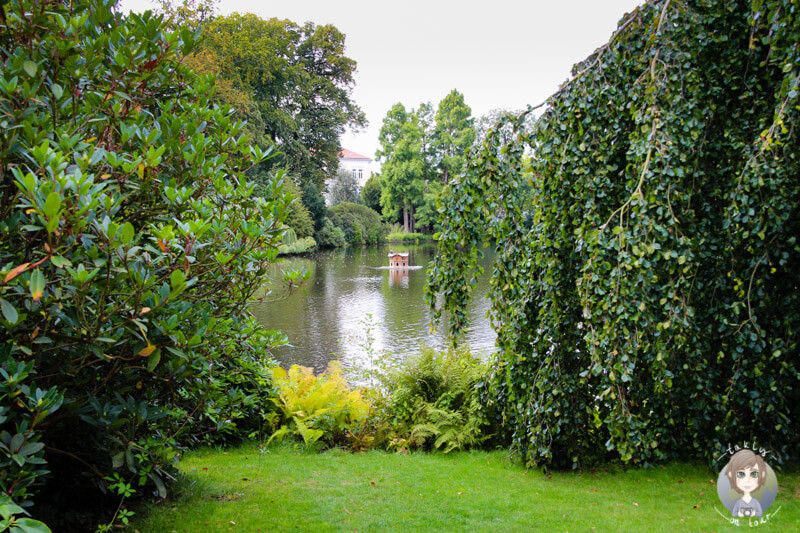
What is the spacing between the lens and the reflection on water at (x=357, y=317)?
452 inches

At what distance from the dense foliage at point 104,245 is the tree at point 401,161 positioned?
40.8m

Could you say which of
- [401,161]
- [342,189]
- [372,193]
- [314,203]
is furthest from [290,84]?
[342,189]

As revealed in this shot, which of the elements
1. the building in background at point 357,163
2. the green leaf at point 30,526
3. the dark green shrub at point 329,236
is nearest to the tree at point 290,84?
the dark green shrub at point 329,236

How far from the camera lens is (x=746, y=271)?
143 inches

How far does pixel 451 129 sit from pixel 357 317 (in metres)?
35.0

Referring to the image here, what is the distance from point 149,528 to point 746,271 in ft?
14.5

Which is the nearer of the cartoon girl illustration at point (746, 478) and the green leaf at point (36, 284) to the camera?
the green leaf at point (36, 284)

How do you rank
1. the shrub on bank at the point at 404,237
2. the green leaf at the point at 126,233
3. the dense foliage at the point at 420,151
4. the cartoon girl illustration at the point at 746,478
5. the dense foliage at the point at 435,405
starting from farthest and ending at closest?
the shrub on bank at the point at 404,237 < the dense foliage at the point at 420,151 < the dense foliage at the point at 435,405 < the cartoon girl illustration at the point at 746,478 < the green leaf at the point at 126,233

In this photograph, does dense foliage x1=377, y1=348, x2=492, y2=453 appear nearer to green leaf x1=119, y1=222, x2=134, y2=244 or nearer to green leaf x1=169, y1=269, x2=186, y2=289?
green leaf x1=169, y1=269, x2=186, y2=289

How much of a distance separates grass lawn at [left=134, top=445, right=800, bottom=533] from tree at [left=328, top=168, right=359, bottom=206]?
162ft

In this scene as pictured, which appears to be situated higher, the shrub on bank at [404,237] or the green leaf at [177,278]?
the green leaf at [177,278]

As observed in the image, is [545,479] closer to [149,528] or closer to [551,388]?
[551,388]

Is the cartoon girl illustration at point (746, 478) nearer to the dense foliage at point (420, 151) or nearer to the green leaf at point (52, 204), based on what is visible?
the green leaf at point (52, 204)

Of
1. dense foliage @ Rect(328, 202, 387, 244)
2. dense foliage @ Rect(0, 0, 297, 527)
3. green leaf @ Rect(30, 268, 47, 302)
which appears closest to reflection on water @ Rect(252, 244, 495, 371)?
dense foliage @ Rect(0, 0, 297, 527)
